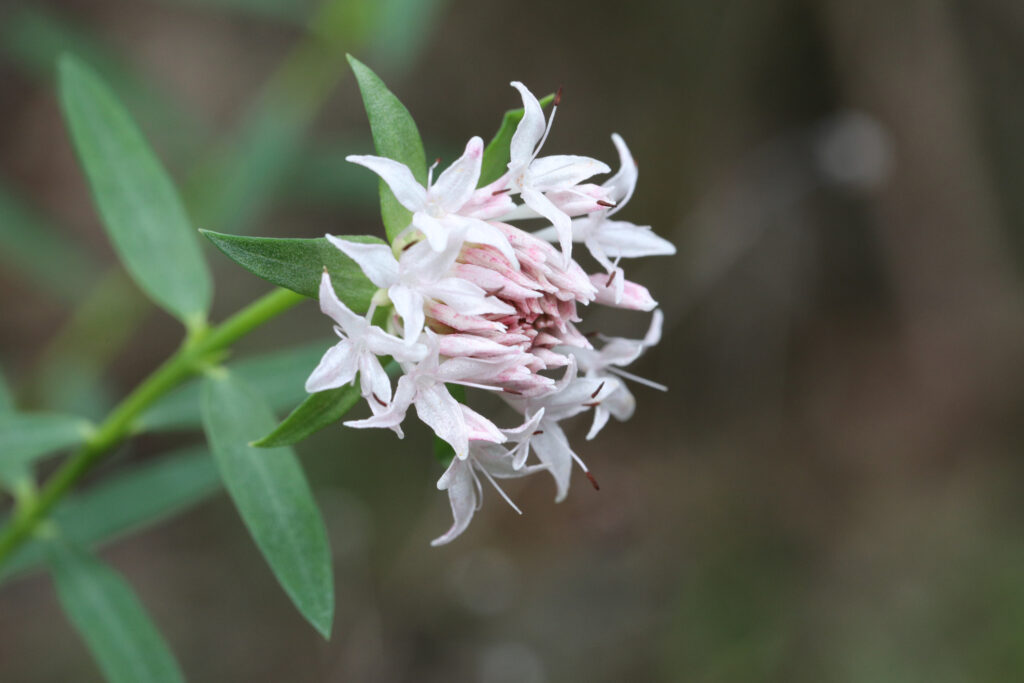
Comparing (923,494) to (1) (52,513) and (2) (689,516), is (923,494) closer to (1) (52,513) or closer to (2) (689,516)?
(2) (689,516)

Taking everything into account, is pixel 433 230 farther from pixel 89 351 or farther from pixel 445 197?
pixel 89 351

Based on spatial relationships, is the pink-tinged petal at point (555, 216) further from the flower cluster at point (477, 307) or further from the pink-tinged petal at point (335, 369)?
the pink-tinged petal at point (335, 369)

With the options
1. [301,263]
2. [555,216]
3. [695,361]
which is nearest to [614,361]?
[555,216]

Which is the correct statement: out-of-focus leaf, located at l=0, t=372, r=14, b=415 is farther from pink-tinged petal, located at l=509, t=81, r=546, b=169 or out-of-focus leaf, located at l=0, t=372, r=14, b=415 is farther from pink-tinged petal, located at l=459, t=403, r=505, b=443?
pink-tinged petal, located at l=509, t=81, r=546, b=169

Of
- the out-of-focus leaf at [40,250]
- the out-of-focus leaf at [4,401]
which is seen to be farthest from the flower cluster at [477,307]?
the out-of-focus leaf at [40,250]

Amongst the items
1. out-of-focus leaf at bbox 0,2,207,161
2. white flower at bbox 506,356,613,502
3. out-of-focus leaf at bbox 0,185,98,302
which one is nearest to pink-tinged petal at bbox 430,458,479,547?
white flower at bbox 506,356,613,502

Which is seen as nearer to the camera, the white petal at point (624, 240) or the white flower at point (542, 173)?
the white flower at point (542, 173)
